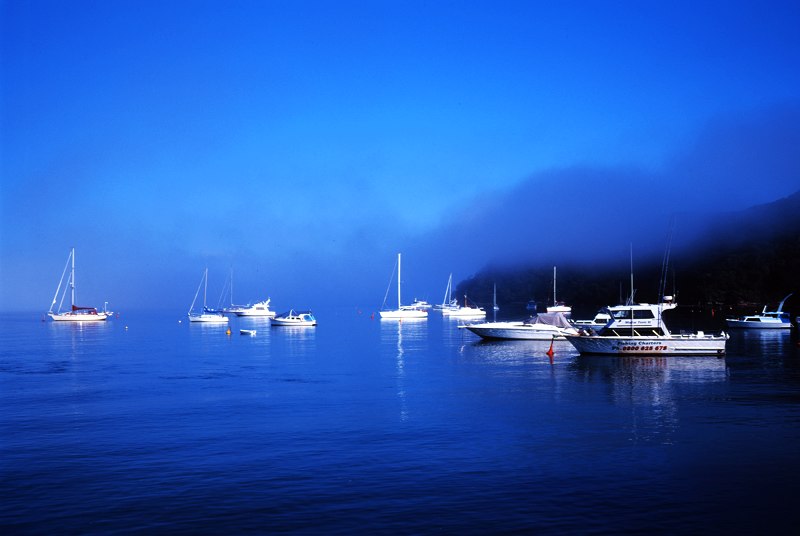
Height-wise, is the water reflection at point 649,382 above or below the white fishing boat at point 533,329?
below

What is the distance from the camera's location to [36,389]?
155 feet

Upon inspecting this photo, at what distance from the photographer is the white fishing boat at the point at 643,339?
63344mm

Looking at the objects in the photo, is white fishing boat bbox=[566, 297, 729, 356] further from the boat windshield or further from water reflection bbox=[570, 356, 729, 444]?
water reflection bbox=[570, 356, 729, 444]

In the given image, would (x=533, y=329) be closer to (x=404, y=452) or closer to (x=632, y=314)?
(x=632, y=314)

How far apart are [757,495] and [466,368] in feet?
132

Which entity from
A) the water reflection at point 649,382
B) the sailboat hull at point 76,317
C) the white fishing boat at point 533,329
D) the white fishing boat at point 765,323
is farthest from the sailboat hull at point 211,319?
the water reflection at point 649,382

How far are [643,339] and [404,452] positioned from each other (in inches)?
1701

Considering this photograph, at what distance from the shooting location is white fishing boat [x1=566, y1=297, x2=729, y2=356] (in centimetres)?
6334

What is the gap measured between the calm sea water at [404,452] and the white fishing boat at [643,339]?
7.96m

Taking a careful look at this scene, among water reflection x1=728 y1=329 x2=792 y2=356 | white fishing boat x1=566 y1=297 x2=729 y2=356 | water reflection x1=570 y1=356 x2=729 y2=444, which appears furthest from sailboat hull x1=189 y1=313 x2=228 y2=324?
white fishing boat x1=566 y1=297 x2=729 y2=356

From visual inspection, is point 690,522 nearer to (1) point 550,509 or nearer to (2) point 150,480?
(1) point 550,509

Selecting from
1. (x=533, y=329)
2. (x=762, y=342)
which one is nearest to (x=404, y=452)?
(x=533, y=329)

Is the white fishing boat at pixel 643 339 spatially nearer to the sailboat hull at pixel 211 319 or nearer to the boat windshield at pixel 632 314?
the boat windshield at pixel 632 314

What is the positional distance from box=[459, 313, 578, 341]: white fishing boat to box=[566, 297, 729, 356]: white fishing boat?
1683cm
